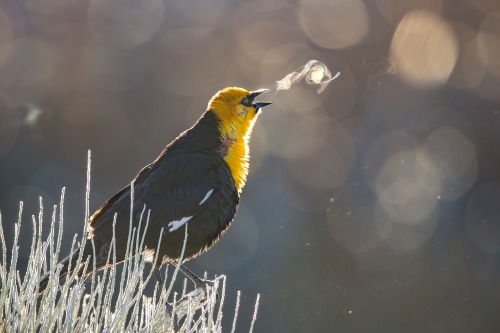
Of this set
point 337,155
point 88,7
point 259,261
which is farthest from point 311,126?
point 88,7

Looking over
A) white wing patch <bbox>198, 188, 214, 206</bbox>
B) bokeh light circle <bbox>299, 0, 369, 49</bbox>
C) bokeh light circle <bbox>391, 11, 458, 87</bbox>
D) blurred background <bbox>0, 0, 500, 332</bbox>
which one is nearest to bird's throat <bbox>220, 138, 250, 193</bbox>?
white wing patch <bbox>198, 188, 214, 206</bbox>

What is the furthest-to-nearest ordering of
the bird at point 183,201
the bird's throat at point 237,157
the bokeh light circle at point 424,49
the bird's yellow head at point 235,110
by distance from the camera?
1. the bokeh light circle at point 424,49
2. the bird's yellow head at point 235,110
3. the bird's throat at point 237,157
4. the bird at point 183,201

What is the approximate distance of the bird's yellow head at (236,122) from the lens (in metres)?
4.57

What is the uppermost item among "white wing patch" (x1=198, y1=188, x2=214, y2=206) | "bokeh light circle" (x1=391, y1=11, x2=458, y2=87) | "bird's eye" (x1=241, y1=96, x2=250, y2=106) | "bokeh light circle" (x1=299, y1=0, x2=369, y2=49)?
"bird's eye" (x1=241, y1=96, x2=250, y2=106)

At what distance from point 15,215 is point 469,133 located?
6.26m

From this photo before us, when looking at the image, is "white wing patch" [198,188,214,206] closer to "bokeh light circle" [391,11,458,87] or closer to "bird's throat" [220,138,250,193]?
"bird's throat" [220,138,250,193]

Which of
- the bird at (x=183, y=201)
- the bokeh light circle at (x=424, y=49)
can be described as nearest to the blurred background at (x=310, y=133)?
the bokeh light circle at (x=424, y=49)

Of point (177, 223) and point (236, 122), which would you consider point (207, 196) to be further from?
point (236, 122)

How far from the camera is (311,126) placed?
40.6ft

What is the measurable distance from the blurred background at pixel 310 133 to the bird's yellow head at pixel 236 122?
6099 millimetres

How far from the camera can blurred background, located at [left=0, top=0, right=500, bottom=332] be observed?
11195 mm

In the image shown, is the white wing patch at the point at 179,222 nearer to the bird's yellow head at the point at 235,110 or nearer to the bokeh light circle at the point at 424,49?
the bird's yellow head at the point at 235,110

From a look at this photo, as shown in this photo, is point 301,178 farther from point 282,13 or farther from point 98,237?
point 98,237

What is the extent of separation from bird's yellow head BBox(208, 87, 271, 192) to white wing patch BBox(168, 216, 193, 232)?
0.35 metres
